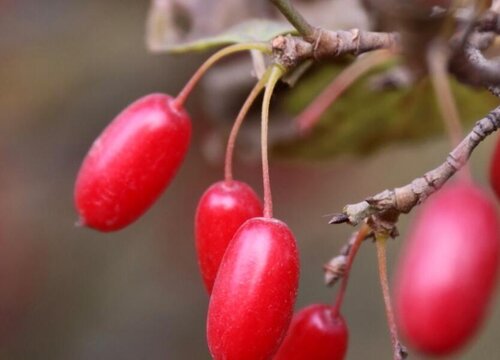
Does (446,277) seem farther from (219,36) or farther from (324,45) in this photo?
(219,36)

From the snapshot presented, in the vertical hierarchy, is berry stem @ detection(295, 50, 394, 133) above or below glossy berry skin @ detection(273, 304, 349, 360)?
above

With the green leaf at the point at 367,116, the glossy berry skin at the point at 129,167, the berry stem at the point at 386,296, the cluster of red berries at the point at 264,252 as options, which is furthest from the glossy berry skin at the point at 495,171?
the green leaf at the point at 367,116

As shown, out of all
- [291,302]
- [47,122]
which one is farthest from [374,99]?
[47,122]

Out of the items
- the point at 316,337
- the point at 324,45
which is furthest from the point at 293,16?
the point at 316,337

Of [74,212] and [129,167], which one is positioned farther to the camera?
[74,212]

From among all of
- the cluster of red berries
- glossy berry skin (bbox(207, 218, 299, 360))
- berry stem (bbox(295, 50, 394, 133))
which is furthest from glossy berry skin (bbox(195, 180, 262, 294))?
berry stem (bbox(295, 50, 394, 133))

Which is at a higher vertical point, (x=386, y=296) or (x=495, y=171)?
(x=495, y=171)

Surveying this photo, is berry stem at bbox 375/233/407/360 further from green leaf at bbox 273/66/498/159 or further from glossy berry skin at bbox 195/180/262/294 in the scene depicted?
green leaf at bbox 273/66/498/159
